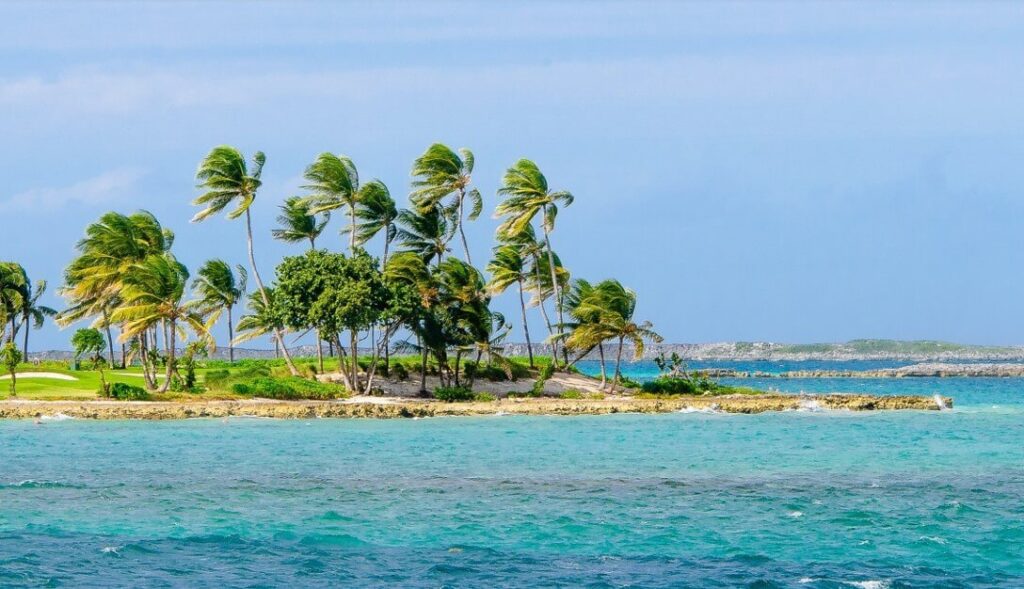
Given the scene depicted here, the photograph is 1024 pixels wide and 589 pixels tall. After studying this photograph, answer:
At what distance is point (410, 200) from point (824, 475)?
127ft

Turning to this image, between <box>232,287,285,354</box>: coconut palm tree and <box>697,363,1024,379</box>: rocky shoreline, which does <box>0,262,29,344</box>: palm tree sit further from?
<box>697,363,1024,379</box>: rocky shoreline

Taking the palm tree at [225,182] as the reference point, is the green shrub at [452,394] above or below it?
below

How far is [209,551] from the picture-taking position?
21594 mm

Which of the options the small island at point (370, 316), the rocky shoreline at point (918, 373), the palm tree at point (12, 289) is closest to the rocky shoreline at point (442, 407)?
the small island at point (370, 316)

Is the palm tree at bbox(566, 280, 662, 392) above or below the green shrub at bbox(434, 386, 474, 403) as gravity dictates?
above

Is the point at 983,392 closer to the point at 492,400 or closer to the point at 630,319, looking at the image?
the point at 630,319

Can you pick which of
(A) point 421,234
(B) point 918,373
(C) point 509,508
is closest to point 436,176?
(A) point 421,234

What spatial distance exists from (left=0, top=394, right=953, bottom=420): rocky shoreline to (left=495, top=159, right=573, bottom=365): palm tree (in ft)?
33.4

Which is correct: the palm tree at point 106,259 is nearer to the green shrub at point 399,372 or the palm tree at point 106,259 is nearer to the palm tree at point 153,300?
the palm tree at point 153,300

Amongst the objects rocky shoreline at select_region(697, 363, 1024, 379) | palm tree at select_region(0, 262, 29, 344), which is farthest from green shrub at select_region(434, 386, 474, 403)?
rocky shoreline at select_region(697, 363, 1024, 379)

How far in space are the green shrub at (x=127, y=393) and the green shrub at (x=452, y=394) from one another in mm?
13696

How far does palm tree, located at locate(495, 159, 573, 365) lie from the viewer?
6712 cm

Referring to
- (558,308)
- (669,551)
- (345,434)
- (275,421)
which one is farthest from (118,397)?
(669,551)

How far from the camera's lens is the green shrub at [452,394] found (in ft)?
197
